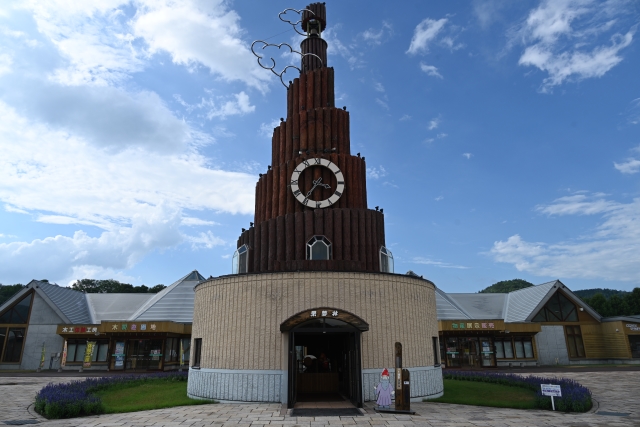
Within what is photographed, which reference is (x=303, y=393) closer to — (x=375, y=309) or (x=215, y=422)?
(x=375, y=309)

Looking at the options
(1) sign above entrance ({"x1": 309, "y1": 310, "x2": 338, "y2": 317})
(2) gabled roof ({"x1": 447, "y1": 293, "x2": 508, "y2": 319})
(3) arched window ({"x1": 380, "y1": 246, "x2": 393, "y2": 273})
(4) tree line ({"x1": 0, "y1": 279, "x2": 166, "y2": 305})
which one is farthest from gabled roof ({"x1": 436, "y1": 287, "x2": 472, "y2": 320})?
(4) tree line ({"x1": 0, "y1": 279, "x2": 166, "y2": 305})

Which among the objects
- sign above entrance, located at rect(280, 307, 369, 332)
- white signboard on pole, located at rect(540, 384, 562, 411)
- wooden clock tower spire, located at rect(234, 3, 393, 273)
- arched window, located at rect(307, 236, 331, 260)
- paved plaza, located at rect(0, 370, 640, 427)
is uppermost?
wooden clock tower spire, located at rect(234, 3, 393, 273)

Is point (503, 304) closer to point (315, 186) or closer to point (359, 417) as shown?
point (315, 186)

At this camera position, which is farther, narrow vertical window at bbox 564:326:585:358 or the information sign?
narrow vertical window at bbox 564:326:585:358

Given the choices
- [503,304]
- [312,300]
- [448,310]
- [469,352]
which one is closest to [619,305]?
[503,304]

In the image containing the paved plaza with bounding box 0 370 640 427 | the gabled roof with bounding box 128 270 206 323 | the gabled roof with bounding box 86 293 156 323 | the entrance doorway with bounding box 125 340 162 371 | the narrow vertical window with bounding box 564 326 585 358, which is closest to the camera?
the paved plaza with bounding box 0 370 640 427

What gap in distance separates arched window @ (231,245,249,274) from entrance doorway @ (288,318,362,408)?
6.10m

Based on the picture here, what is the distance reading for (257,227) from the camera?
27.2m

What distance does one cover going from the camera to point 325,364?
78.4 feet

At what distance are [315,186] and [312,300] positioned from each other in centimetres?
881

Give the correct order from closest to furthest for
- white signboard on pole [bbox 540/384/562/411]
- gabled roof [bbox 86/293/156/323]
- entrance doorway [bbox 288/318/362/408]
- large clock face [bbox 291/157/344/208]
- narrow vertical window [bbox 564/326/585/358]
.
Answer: white signboard on pole [bbox 540/384/562/411], entrance doorway [bbox 288/318/362/408], large clock face [bbox 291/157/344/208], narrow vertical window [bbox 564/326/585/358], gabled roof [bbox 86/293/156/323]

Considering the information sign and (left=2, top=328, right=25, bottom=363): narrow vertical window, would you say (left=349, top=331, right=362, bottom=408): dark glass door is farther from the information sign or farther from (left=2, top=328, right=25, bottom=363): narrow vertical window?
(left=2, top=328, right=25, bottom=363): narrow vertical window

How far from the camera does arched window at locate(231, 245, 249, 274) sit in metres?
27.1

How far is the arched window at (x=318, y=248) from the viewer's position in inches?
986
